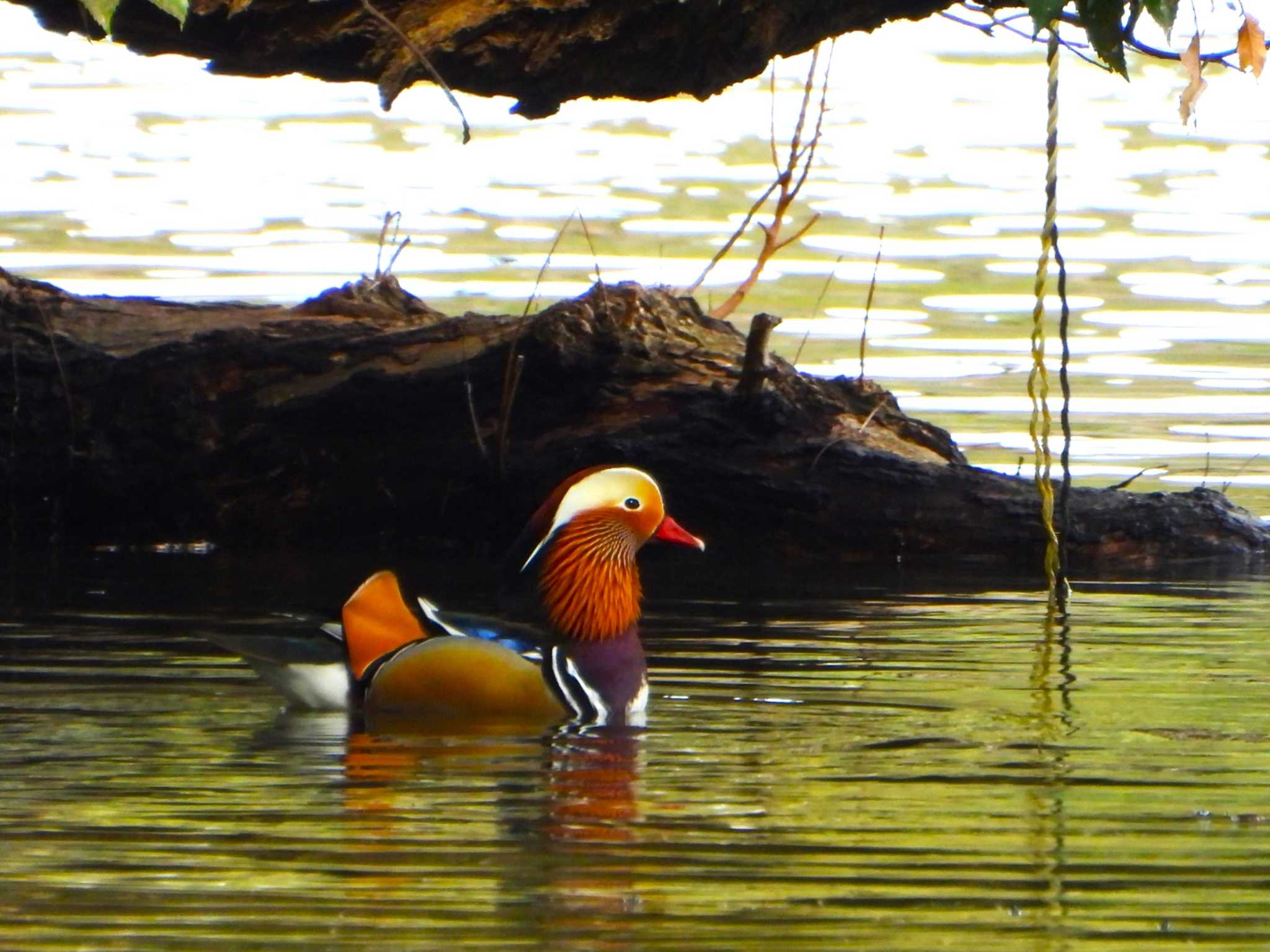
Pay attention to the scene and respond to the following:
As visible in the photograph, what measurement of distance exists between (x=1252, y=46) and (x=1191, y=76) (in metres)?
0.16

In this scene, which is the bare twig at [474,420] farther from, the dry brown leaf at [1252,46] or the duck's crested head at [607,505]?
the dry brown leaf at [1252,46]

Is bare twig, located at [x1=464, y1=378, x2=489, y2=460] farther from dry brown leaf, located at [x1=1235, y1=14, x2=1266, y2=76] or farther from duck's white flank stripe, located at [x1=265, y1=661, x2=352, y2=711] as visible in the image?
dry brown leaf, located at [x1=1235, y1=14, x2=1266, y2=76]

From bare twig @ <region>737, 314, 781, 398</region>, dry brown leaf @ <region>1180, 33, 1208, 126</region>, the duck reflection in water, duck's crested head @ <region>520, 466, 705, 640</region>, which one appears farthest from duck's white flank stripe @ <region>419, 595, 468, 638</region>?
dry brown leaf @ <region>1180, 33, 1208, 126</region>

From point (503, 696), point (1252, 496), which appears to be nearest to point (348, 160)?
point (1252, 496)

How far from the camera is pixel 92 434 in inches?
416

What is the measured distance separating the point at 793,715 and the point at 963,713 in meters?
0.51

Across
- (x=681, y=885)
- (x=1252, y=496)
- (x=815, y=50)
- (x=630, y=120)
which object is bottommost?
(x=681, y=885)

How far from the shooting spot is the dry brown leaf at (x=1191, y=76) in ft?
20.5

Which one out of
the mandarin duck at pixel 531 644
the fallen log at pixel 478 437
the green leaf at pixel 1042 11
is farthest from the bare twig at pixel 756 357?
the green leaf at pixel 1042 11

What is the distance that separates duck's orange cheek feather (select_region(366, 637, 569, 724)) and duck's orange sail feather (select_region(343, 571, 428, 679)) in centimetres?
18

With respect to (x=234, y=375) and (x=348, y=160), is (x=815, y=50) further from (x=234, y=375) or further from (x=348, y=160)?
(x=348, y=160)

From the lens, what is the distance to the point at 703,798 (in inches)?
244

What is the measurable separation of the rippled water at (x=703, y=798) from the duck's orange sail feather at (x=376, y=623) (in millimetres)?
329

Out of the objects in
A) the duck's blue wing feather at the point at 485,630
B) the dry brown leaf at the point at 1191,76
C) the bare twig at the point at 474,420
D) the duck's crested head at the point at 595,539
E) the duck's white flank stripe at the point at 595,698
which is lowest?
the duck's white flank stripe at the point at 595,698
